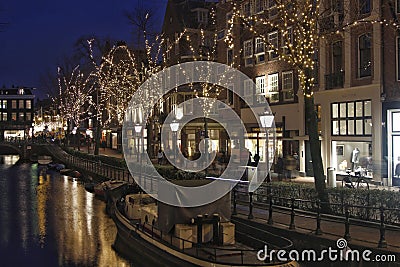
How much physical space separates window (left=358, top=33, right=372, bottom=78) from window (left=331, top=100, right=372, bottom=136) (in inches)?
66.7

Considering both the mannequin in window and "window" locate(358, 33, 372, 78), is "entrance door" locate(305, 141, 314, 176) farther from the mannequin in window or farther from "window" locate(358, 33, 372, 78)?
"window" locate(358, 33, 372, 78)

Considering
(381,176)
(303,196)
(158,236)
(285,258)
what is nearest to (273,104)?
(381,176)

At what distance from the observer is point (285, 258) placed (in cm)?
1169

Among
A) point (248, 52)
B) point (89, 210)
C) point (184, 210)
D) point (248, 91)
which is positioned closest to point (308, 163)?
point (248, 91)

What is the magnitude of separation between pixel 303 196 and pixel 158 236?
5745mm

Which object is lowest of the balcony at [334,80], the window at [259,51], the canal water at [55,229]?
the canal water at [55,229]

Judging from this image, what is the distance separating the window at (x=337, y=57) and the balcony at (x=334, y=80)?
0.28m

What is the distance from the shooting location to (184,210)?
14.0 m

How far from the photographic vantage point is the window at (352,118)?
26.0 m

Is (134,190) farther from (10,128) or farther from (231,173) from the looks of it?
(10,128)

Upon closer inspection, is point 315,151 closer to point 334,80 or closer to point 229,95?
point 334,80

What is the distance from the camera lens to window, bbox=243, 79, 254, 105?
37.8m

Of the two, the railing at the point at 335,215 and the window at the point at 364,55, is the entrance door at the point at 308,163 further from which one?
the railing at the point at 335,215

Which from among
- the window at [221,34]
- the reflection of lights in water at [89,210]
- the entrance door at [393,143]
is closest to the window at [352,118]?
the entrance door at [393,143]
